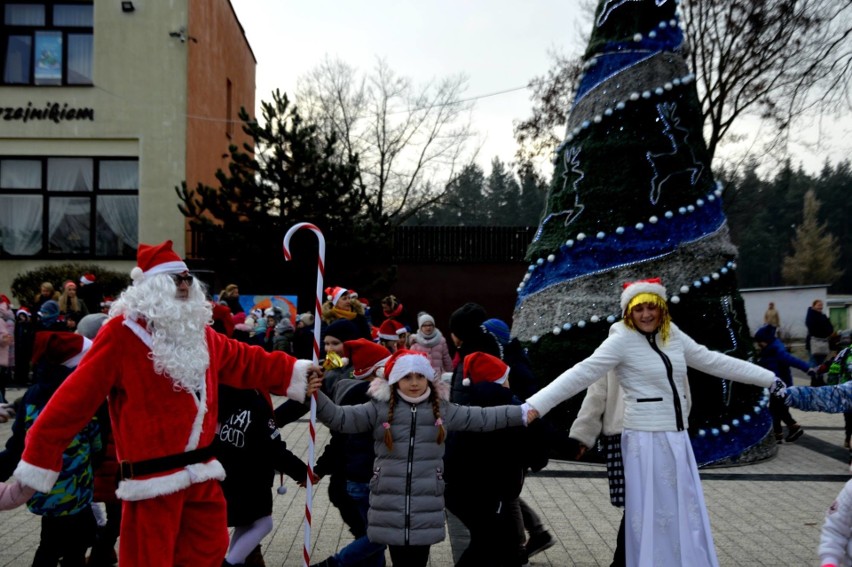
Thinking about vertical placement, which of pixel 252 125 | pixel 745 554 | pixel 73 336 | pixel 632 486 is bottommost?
pixel 745 554

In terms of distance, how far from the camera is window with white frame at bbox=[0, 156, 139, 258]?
2209 cm

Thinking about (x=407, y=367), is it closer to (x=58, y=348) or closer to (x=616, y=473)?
(x=616, y=473)

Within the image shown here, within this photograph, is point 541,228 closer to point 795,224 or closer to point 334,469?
point 334,469

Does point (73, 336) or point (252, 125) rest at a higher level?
point (252, 125)

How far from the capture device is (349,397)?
17.2 feet

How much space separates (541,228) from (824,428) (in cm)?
585

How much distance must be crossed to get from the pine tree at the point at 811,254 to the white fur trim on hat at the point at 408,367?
217ft

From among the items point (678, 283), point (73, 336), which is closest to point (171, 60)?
point (678, 283)

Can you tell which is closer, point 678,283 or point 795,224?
point 678,283

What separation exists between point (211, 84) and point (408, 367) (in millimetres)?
21737

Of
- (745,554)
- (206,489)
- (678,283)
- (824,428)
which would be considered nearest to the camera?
(206,489)

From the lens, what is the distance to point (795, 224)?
2697 inches

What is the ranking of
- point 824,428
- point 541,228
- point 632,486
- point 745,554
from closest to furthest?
point 632,486 < point 745,554 < point 541,228 < point 824,428

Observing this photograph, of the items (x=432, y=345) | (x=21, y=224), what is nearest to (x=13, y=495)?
(x=432, y=345)
